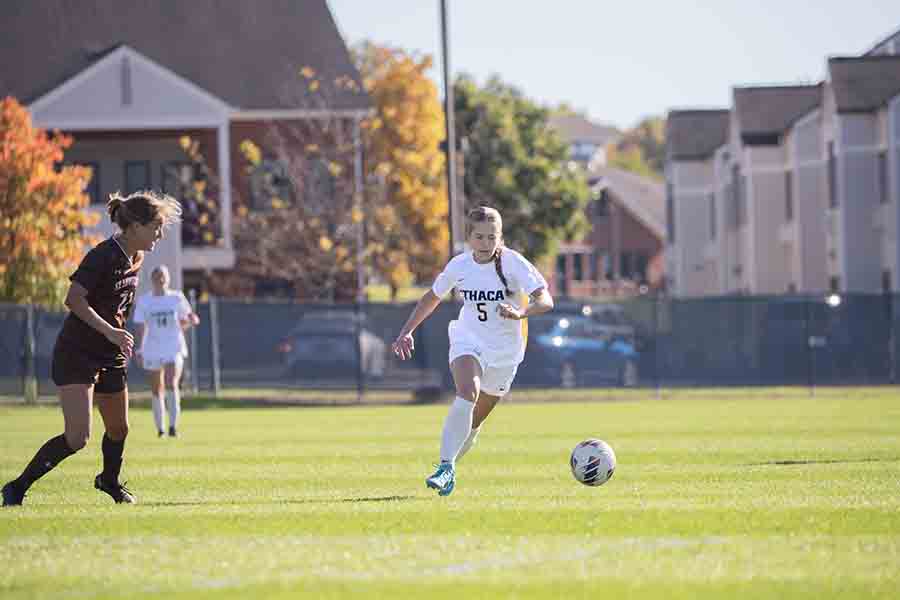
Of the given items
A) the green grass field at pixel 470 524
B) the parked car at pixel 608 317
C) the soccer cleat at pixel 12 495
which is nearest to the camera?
the green grass field at pixel 470 524

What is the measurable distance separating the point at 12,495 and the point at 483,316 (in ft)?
11.8

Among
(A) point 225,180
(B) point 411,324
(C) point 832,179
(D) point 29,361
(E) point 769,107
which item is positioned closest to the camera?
(B) point 411,324

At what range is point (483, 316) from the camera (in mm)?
12078

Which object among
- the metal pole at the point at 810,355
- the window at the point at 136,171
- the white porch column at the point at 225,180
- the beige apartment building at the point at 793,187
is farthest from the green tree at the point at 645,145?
the metal pole at the point at 810,355

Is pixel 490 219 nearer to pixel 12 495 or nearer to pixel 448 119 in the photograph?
pixel 12 495

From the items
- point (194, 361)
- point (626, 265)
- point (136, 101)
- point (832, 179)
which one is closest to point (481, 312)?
point (194, 361)

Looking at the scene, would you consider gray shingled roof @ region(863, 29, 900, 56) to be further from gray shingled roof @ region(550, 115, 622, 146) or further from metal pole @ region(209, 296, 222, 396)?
gray shingled roof @ region(550, 115, 622, 146)

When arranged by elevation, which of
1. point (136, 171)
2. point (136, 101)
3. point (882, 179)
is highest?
point (136, 101)

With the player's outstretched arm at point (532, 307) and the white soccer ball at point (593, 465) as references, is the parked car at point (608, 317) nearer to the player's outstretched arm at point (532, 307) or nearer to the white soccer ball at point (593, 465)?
the white soccer ball at point (593, 465)

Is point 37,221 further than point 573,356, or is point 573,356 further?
point 37,221

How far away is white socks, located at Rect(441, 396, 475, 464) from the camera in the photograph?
11734mm

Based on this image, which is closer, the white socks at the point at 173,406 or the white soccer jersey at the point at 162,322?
the white soccer jersey at the point at 162,322

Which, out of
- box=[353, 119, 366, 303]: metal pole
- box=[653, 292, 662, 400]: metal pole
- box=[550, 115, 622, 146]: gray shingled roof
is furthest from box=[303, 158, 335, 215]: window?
box=[550, 115, 622, 146]: gray shingled roof

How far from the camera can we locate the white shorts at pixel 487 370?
39.4 ft
